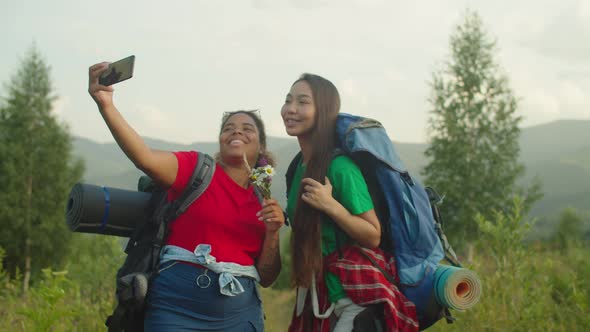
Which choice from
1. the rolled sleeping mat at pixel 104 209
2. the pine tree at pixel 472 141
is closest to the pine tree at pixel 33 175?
the pine tree at pixel 472 141

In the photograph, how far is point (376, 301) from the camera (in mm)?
2754

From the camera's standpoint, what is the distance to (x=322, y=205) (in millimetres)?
2727

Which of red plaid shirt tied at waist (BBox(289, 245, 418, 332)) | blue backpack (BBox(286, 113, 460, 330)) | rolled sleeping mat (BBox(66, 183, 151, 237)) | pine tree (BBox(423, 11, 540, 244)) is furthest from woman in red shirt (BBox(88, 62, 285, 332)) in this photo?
pine tree (BBox(423, 11, 540, 244))

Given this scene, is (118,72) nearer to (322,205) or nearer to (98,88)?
(98,88)

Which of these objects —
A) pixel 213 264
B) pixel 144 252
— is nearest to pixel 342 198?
pixel 213 264

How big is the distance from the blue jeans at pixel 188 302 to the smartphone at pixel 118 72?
104cm

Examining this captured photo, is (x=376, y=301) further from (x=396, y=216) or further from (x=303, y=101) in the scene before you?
(x=303, y=101)

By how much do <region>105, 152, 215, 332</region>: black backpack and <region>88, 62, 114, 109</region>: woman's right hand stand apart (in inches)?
24.8

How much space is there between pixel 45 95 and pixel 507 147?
23.5m

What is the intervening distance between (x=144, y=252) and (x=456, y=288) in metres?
1.67

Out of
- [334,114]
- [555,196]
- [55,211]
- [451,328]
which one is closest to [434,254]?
[334,114]

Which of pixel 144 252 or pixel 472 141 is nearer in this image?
pixel 144 252

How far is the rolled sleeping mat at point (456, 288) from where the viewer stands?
2713 millimetres

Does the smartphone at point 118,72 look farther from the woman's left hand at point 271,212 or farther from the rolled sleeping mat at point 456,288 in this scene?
the rolled sleeping mat at point 456,288
